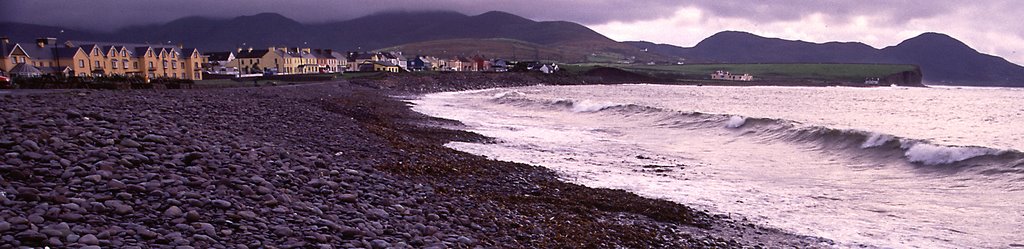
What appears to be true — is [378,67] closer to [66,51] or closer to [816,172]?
[66,51]

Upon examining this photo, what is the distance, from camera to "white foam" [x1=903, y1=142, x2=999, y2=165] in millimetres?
17891

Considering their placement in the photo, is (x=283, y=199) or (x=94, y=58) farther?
(x=94, y=58)

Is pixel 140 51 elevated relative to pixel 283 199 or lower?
elevated

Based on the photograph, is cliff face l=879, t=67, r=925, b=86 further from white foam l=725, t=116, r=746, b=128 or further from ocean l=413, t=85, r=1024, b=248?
white foam l=725, t=116, r=746, b=128

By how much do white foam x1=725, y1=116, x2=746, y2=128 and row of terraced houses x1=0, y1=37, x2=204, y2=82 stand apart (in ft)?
183

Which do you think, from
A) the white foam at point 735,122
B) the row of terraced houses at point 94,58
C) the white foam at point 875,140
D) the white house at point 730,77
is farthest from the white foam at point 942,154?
the white house at point 730,77

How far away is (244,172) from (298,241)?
3054mm

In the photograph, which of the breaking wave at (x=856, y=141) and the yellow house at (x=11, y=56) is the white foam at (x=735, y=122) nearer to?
the breaking wave at (x=856, y=141)

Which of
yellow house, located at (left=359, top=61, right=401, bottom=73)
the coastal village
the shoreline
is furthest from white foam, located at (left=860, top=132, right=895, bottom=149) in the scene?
yellow house, located at (left=359, top=61, right=401, bottom=73)

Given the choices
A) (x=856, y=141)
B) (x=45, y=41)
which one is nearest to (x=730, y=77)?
(x=45, y=41)

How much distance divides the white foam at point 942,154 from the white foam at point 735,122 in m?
10.7

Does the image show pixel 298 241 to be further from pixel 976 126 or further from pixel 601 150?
pixel 976 126

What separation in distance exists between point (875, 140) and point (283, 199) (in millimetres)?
20883

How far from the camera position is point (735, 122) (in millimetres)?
30281
